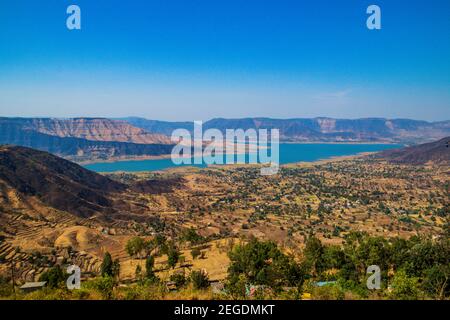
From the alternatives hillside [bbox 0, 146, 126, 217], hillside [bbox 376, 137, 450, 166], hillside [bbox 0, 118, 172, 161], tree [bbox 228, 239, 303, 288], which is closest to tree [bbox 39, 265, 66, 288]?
tree [bbox 228, 239, 303, 288]

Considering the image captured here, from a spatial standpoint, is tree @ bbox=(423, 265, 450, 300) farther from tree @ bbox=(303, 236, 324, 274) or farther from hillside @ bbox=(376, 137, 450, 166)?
hillside @ bbox=(376, 137, 450, 166)

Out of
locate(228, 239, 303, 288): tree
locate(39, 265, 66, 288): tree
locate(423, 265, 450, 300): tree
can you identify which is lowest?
locate(39, 265, 66, 288): tree

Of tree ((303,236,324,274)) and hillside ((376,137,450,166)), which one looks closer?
tree ((303,236,324,274))

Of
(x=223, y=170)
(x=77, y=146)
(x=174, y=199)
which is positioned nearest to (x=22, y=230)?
(x=174, y=199)

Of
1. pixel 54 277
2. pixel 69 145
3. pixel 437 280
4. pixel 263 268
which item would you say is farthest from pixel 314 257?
pixel 69 145

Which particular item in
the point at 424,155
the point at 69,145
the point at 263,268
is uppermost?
the point at 69,145

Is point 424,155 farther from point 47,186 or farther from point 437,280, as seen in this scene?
point 437,280

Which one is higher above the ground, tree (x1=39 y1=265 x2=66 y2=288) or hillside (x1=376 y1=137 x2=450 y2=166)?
hillside (x1=376 y1=137 x2=450 y2=166)

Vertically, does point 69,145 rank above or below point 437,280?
above

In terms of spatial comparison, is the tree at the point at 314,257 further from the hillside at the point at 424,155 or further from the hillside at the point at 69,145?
the hillside at the point at 69,145
